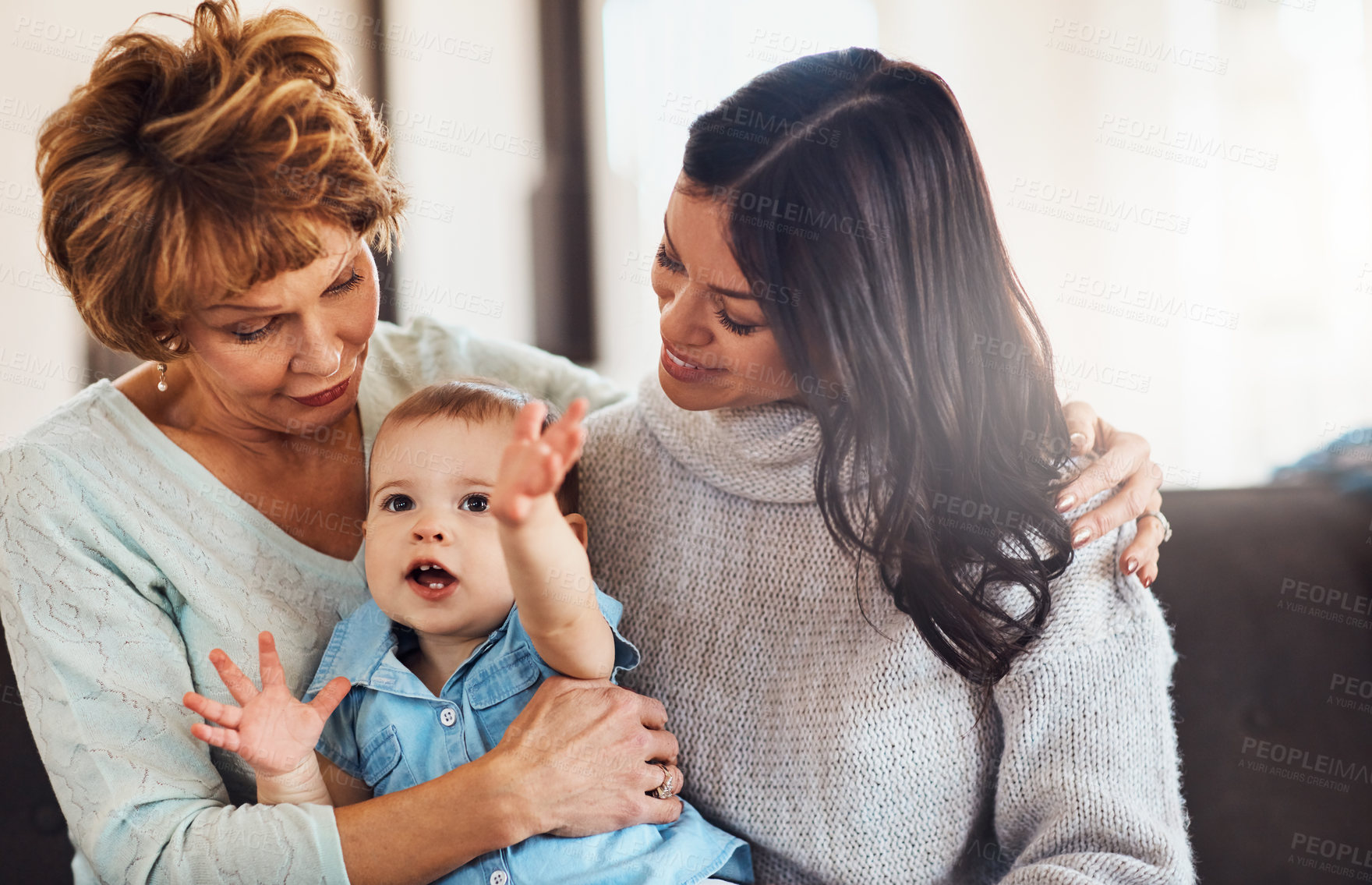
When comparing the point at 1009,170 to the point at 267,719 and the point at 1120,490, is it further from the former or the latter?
the point at 267,719

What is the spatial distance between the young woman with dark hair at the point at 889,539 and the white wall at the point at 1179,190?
1657 millimetres

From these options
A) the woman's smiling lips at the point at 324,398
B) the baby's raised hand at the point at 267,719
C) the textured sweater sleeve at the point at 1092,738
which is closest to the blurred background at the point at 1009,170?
the woman's smiling lips at the point at 324,398

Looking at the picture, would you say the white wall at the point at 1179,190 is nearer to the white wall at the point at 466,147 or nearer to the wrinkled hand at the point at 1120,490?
the white wall at the point at 466,147

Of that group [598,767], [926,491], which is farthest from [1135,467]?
[598,767]

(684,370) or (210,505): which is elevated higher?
(684,370)

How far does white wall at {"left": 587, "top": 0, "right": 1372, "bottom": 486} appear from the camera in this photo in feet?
9.00

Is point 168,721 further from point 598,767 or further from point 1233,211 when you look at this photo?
point 1233,211

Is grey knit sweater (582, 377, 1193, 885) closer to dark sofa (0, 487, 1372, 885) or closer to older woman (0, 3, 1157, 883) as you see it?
older woman (0, 3, 1157, 883)

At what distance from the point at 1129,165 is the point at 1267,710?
1808mm

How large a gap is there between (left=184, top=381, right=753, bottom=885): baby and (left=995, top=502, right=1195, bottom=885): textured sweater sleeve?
0.37 m

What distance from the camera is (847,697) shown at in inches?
49.9

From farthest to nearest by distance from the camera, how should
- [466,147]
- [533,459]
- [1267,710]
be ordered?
1. [466,147]
2. [1267,710]
3. [533,459]

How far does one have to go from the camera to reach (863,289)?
1.15 metres

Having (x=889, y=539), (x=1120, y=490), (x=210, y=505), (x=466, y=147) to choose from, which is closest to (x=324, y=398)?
(x=210, y=505)
